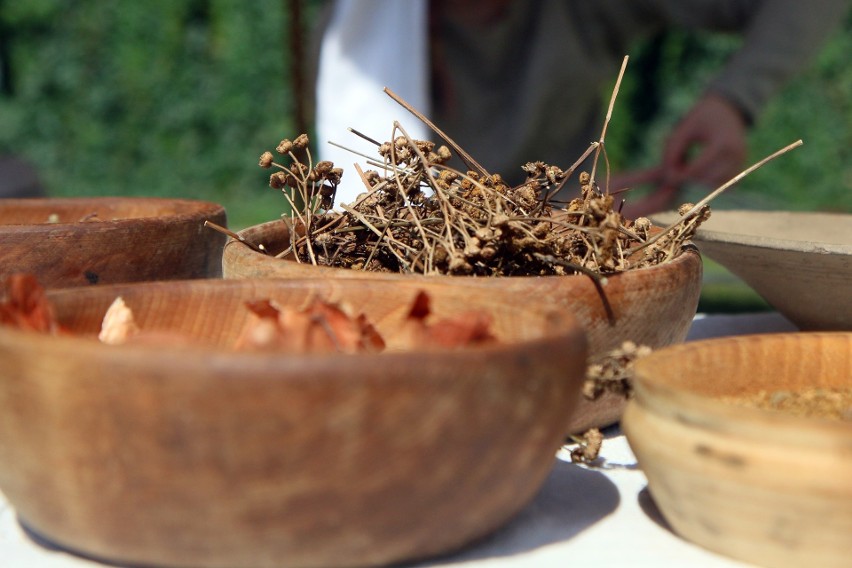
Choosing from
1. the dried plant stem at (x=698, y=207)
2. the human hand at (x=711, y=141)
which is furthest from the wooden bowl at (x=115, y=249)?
the human hand at (x=711, y=141)

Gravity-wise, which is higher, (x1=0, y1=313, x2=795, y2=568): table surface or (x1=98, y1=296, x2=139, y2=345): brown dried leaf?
(x1=98, y1=296, x2=139, y2=345): brown dried leaf

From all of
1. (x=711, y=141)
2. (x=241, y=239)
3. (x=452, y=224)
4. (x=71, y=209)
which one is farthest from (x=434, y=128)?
(x=711, y=141)

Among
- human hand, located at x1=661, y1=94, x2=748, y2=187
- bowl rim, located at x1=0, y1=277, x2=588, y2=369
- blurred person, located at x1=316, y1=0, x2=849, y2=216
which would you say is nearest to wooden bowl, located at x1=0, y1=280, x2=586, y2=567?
bowl rim, located at x1=0, y1=277, x2=588, y2=369

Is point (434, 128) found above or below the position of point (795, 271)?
above

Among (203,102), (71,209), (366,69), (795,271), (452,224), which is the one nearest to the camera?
(452,224)

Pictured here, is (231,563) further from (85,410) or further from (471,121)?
(471,121)

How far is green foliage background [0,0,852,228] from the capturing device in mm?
5879

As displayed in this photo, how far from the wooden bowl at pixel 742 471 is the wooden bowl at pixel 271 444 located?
0.08 m

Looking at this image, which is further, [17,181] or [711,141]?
[711,141]

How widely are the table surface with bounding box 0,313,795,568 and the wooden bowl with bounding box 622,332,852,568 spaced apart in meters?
0.03

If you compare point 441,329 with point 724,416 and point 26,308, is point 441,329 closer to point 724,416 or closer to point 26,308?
point 724,416

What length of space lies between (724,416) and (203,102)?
6.09 meters

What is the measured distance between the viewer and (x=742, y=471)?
2.19 feet

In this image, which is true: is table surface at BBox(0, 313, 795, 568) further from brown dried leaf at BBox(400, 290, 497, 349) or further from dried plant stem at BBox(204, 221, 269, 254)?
dried plant stem at BBox(204, 221, 269, 254)
